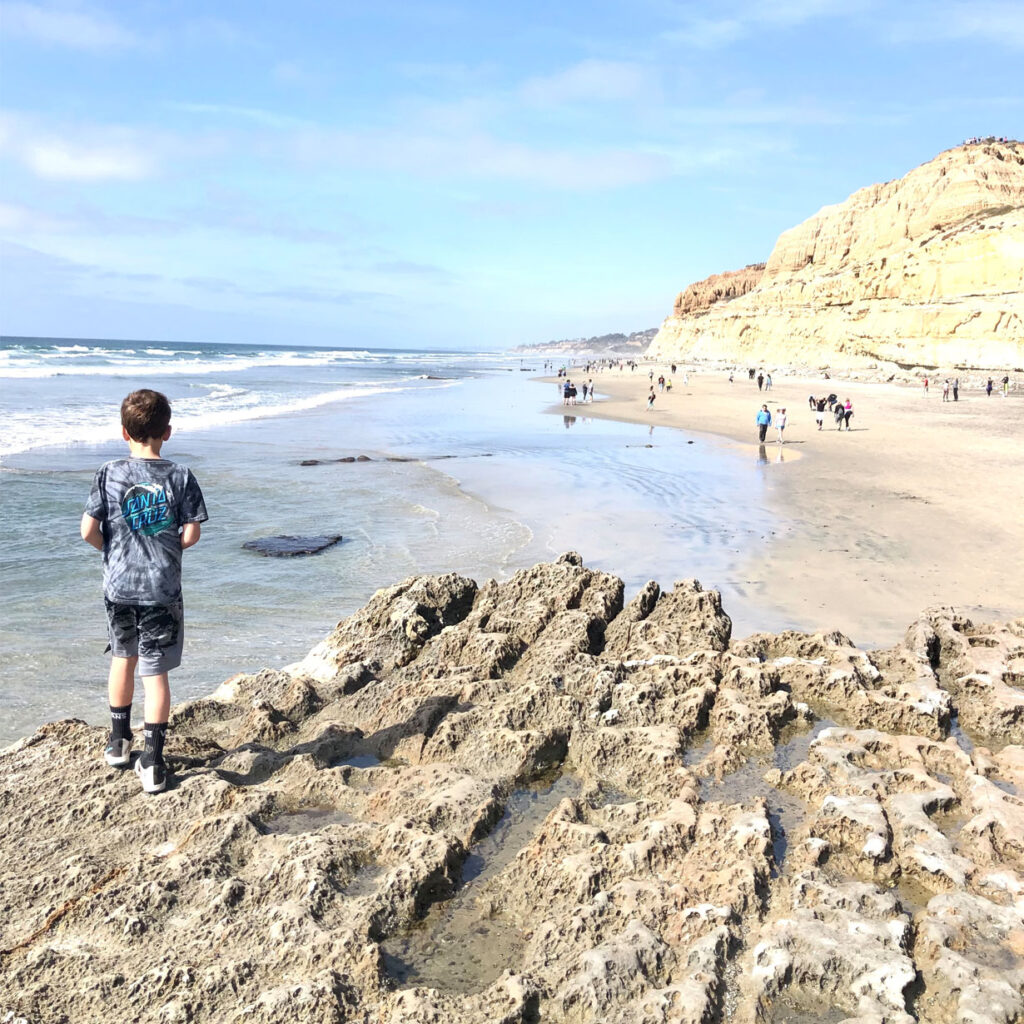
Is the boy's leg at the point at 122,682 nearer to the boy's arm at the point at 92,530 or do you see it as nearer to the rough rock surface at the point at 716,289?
the boy's arm at the point at 92,530

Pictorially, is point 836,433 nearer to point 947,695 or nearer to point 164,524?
point 947,695

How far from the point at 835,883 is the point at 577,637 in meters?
2.41

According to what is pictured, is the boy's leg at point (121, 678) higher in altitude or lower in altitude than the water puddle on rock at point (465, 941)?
higher

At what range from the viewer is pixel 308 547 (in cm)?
1027

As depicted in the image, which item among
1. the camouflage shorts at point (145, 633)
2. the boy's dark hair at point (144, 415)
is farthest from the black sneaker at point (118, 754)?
the boy's dark hair at point (144, 415)

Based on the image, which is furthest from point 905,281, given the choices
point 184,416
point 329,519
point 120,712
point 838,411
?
point 120,712

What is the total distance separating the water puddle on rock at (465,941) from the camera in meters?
2.62

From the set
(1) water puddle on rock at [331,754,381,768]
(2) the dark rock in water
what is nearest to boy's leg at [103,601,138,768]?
(1) water puddle on rock at [331,754,381,768]

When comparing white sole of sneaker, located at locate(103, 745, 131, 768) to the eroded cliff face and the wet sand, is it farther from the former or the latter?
the eroded cliff face

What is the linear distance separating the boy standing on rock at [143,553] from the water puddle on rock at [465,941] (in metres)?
1.49

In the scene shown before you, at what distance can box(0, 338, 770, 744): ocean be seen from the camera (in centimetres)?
673

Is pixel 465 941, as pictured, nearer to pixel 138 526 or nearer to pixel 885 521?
pixel 138 526

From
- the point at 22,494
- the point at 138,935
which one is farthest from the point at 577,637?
the point at 22,494

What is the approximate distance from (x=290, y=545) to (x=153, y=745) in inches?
275
